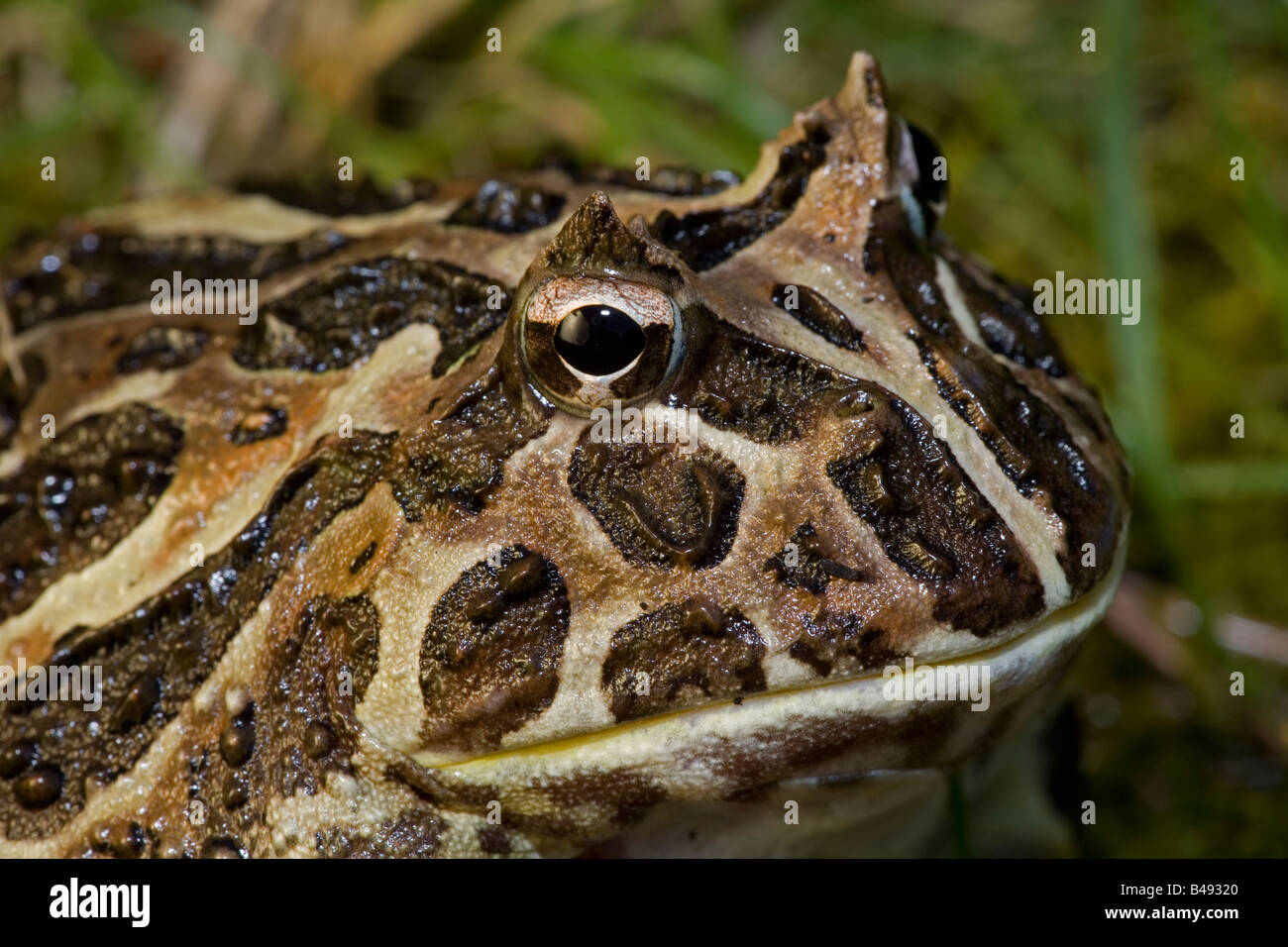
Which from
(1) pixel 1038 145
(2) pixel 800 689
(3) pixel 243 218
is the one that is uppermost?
(1) pixel 1038 145

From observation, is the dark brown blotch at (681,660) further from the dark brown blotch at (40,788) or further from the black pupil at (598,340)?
the dark brown blotch at (40,788)

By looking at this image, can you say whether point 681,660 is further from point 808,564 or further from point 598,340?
point 598,340


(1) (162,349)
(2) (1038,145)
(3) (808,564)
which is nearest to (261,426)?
(1) (162,349)

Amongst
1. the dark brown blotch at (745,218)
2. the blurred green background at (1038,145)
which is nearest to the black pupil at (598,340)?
the dark brown blotch at (745,218)

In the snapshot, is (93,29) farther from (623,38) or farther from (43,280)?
(43,280)

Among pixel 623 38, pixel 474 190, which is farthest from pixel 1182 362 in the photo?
pixel 474 190

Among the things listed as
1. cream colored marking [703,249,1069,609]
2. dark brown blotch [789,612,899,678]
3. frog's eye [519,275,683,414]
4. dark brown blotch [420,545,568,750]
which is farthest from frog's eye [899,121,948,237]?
dark brown blotch [420,545,568,750]

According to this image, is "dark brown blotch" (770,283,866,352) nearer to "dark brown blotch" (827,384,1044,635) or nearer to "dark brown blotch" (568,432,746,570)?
"dark brown blotch" (827,384,1044,635)
